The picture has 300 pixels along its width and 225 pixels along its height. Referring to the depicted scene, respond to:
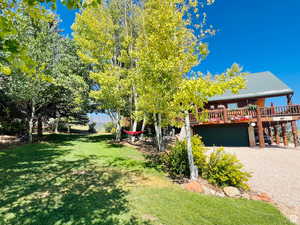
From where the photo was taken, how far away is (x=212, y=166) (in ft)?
20.1

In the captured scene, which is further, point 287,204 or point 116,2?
point 116,2

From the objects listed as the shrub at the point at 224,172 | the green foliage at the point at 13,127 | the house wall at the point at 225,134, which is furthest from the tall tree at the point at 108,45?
the green foliage at the point at 13,127

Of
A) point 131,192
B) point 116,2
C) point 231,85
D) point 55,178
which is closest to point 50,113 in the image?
point 116,2

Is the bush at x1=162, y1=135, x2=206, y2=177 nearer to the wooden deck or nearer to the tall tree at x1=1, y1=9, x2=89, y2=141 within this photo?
the wooden deck

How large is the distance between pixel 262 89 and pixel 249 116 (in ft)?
12.0

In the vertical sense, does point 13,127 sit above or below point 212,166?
above

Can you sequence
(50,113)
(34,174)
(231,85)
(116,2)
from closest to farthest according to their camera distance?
(231,85) → (34,174) → (116,2) → (50,113)

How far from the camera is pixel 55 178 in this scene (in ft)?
17.8

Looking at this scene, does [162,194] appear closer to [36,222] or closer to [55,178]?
[36,222]

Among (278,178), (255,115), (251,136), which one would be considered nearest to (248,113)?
(255,115)

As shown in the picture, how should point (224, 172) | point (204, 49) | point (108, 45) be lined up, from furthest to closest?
point (108, 45) < point (204, 49) < point (224, 172)

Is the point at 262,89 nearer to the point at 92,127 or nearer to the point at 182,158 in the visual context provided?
the point at 182,158

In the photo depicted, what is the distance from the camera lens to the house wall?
594 inches

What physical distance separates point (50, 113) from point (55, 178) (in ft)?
45.1
